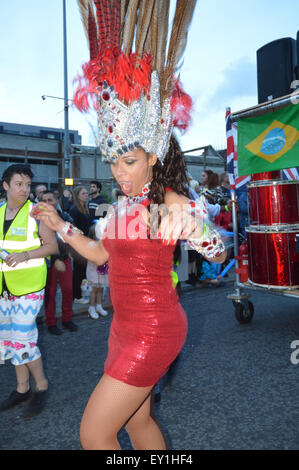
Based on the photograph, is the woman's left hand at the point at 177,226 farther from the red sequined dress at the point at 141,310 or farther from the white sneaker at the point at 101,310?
the white sneaker at the point at 101,310

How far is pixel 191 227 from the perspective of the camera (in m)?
1.71

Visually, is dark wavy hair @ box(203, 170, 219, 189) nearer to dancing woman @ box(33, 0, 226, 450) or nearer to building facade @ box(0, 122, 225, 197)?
dancing woman @ box(33, 0, 226, 450)

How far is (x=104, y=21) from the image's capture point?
6.31ft

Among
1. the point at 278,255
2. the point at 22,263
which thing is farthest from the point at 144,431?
the point at 278,255

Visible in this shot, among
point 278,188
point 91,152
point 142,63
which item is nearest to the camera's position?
point 142,63

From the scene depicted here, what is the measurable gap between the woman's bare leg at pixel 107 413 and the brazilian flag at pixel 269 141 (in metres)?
4.02

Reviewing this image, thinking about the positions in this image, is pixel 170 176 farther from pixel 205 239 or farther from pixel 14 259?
pixel 14 259

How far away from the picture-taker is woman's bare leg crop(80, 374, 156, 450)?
155 centimetres

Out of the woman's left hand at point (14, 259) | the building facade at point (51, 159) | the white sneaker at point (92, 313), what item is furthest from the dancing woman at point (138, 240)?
the building facade at point (51, 159)

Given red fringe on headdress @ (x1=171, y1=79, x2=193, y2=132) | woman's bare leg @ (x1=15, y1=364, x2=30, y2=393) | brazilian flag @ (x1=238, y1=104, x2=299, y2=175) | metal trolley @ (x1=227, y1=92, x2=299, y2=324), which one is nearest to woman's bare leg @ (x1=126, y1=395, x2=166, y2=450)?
red fringe on headdress @ (x1=171, y1=79, x2=193, y2=132)

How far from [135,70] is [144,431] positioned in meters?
1.67
